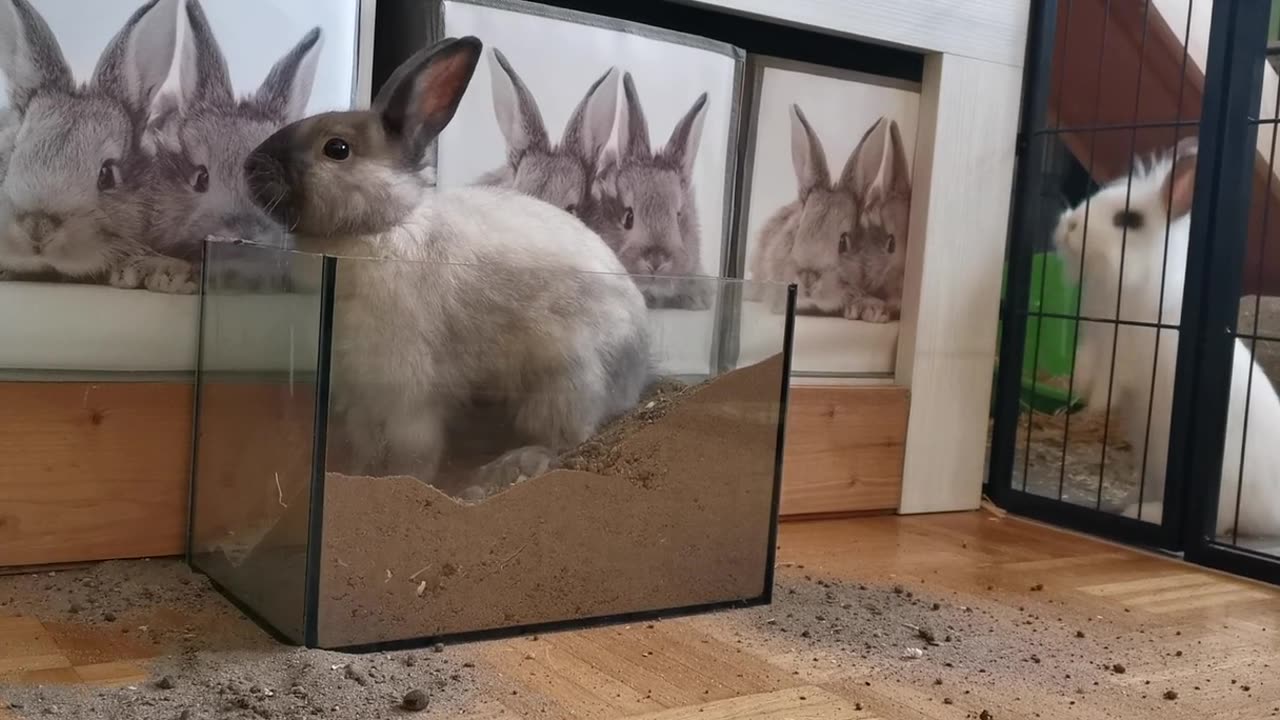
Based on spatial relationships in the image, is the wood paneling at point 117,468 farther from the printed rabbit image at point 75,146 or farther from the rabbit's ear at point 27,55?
the rabbit's ear at point 27,55

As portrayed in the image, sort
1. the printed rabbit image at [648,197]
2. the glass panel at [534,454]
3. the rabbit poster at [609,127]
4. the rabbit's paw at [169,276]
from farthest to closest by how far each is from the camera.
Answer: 1. the printed rabbit image at [648,197]
2. the rabbit poster at [609,127]
3. the rabbit's paw at [169,276]
4. the glass panel at [534,454]

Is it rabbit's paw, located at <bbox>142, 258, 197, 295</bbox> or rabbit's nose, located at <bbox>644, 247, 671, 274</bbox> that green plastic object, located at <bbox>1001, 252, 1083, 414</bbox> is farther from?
rabbit's paw, located at <bbox>142, 258, 197, 295</bbox>

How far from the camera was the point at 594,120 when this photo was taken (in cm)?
137

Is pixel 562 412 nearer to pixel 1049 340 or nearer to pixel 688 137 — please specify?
pixel 688 137

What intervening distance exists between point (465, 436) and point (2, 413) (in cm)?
47

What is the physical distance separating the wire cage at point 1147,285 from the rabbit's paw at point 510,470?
0.95 metres

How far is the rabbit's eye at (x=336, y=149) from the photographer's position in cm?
106

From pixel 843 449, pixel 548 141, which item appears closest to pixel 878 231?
pixel 843 449

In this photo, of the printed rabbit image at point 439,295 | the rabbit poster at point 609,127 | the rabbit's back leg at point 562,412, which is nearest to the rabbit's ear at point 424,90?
the printed rabbit image at point 439,295

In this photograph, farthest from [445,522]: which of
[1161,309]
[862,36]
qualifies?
[1161,309]

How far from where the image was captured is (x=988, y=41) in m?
1.72

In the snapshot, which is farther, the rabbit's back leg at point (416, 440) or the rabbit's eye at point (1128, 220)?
the rabbit's eye at point (1128, 220)

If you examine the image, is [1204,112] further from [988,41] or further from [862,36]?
[862,36]

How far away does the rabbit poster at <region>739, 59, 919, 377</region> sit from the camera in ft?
5.20
